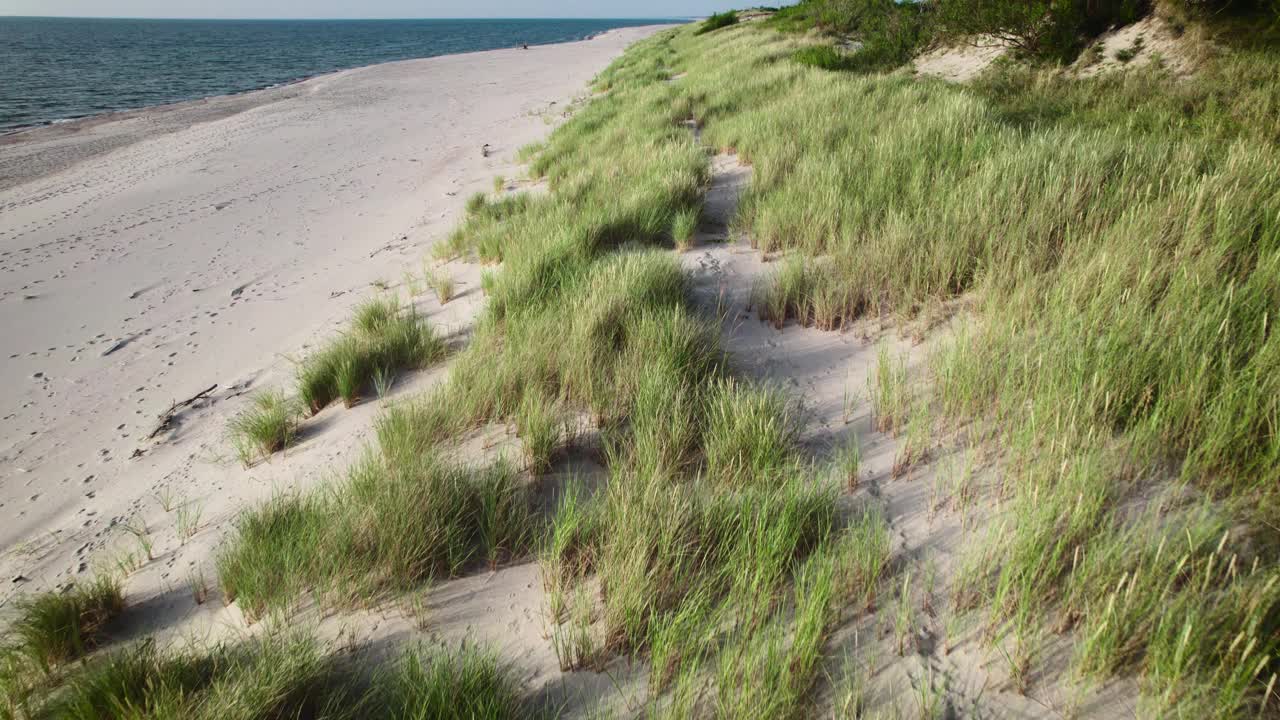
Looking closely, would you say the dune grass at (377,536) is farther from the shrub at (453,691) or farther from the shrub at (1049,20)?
the shrub at (1049,20)

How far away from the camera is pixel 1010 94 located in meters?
7.32

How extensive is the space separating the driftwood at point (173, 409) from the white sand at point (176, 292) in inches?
2.6

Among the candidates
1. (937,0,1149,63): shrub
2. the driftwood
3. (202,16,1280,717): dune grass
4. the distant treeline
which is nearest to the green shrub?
the distant treeline

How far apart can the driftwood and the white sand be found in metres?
0.07

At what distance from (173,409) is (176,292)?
257 cm

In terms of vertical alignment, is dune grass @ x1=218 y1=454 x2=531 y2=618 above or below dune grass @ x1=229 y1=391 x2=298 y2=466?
above

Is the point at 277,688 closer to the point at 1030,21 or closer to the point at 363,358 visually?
the point at 363,358

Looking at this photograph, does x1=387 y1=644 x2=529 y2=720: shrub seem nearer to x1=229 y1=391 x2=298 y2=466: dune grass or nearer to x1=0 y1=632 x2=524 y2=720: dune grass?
x1=0 y1=632 x2=524 y2=720: dune grass

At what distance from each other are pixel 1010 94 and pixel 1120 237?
19.3 feet

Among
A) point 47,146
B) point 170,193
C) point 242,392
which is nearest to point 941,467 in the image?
point 242,392

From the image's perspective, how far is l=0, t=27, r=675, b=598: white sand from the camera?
288cm

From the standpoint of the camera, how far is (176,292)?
562 cm

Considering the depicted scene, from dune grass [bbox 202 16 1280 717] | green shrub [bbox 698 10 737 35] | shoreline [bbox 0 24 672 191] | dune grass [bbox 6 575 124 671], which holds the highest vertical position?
green shrub [bbox 698 10 737 35]

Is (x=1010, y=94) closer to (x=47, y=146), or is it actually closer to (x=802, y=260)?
(x=802, y=260)
